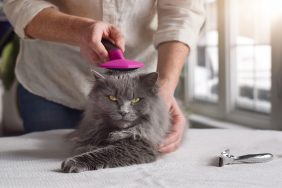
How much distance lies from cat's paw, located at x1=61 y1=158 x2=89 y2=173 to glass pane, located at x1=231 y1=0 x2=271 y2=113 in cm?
141

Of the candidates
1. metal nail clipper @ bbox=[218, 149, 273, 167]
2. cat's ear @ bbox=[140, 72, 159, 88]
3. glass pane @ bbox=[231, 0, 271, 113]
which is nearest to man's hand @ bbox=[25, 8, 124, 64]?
cat's ear @ bbox=[140, 72, 159, 88]

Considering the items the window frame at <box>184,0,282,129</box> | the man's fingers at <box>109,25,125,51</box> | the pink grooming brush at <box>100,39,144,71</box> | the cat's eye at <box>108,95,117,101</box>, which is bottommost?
the window frame at <box>184,0,282,129</box>

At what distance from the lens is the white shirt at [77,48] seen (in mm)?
1259

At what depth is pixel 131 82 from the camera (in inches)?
38.4

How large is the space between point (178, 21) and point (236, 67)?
1083 millimetres

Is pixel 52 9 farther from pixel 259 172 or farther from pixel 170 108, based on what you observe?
pixel 259 172

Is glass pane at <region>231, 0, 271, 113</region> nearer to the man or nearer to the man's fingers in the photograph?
the man

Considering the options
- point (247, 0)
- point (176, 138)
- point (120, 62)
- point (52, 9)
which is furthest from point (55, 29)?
point (247, 0)

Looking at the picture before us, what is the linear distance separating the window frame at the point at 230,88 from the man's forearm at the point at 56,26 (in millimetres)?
1020

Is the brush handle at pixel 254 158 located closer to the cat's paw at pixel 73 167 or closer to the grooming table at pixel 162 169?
the grooming table at pixel 162 169

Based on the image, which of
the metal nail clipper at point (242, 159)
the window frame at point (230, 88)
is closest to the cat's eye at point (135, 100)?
the metal nail clipper at point (242, 159)

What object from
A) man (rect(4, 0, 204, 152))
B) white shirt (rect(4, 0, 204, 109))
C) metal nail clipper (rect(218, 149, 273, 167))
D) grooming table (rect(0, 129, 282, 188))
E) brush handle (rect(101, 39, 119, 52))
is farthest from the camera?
white shirt (rect(4, 0, 204, 109))

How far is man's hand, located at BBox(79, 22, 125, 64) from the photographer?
3.24 ft

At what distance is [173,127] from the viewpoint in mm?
1095
